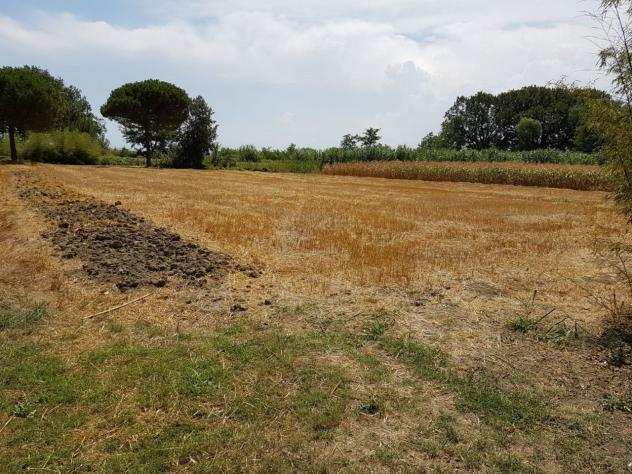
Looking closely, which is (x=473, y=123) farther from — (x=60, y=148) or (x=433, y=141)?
(x=60, y=148)

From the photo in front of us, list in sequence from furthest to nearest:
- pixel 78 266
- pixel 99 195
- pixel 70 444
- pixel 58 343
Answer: pixel 99 195
pixel 78 266
pixel 58 343
pixel 70 444

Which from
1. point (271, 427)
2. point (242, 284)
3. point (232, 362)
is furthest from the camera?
point (242, 284)

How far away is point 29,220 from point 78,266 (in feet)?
14.4

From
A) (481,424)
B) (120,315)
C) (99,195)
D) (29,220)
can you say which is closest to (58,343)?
(120,315)

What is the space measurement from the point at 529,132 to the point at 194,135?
157 ft

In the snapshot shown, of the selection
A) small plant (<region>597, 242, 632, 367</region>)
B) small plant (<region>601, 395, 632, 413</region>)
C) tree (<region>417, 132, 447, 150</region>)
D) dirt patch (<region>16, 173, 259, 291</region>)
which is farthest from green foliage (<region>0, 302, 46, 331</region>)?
tree (<region>417, 132, 447, 150</region>)

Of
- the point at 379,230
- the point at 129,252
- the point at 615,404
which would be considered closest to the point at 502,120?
the point at 379,230

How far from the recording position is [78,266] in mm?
7375

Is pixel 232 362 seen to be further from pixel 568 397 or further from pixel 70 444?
pixel 568 397

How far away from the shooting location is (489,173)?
33.3m

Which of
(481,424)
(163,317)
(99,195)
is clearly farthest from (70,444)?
(99,195)

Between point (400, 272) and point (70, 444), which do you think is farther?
point (400, 272)

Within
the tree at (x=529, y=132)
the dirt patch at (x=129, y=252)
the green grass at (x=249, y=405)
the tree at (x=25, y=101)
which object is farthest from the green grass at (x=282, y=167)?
the green grass at (x=249, y=405)

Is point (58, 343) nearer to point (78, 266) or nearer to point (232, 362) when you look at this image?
point (232, 362)
